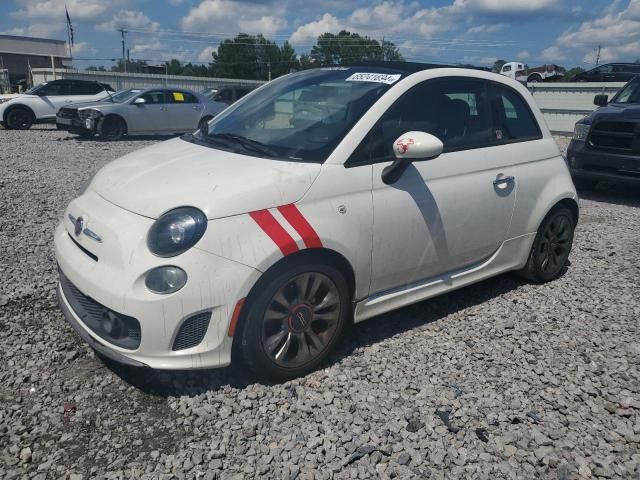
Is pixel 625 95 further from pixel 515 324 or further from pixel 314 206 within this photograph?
pixel 314 206

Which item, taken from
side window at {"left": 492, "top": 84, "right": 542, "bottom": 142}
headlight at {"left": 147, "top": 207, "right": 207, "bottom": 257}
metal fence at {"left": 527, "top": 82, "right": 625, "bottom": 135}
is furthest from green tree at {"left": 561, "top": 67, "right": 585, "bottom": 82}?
headlight at {"left": 147, "top": 207, "right": 207, "bottom": 257}

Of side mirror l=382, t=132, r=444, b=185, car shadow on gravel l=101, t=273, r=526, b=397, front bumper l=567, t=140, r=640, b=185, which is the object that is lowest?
car shadow on gravel l=101, t=273, r=526, b=397

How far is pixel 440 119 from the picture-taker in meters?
3.60

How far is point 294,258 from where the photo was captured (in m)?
2.84

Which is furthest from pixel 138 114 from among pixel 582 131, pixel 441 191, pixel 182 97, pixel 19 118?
pixel 441 191

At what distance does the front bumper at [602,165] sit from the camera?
7648mm

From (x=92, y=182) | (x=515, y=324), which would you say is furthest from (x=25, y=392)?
(x=515, y=324)

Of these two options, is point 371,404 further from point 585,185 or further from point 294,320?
point 585,185

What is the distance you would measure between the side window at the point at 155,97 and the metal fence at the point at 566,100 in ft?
36.8

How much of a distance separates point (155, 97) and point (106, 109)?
1.47m

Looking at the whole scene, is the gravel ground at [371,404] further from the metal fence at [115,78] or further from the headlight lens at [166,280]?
the metal fence at [115,78]

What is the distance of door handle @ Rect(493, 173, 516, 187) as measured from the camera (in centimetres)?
382

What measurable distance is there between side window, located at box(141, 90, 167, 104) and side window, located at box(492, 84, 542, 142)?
40.2 ft

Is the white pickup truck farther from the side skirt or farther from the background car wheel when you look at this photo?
the background car wheel
